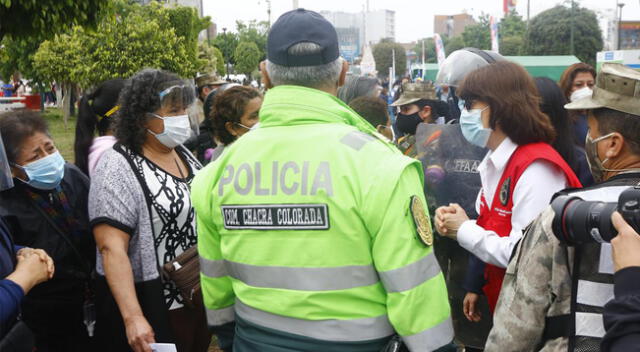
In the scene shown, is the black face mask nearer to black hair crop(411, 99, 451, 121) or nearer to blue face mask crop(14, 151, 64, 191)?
black hair crop(411, 99, 451, 121)

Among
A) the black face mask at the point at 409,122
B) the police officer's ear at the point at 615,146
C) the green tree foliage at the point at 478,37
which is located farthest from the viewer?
the green tree foliage at the point at 478,37

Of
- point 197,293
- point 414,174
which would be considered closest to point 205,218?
point 414,174

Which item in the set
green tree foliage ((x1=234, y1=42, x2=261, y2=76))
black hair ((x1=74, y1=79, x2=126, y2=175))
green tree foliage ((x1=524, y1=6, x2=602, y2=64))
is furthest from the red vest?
green tree foliage ((x1=234, y1=42, x2=261, y2=76))

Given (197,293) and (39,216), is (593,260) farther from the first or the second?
(39,216)

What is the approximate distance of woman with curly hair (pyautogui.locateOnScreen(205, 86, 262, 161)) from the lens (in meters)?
4.22

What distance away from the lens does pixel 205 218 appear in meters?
2.13

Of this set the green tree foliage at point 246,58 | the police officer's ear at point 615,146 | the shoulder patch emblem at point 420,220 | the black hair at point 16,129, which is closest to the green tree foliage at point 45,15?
the black hair at point 16,129

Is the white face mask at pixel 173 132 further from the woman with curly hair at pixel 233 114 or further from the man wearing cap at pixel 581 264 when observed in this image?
the man wearing cap at pixel 581 264

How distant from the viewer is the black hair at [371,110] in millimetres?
4672

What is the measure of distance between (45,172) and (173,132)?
0.67 metres

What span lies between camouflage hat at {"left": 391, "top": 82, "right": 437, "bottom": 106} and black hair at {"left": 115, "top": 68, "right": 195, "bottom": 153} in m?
2.77

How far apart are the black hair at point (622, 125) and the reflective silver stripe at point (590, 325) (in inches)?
19.4

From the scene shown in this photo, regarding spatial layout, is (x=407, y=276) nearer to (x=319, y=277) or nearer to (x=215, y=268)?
(x=319, y=277)

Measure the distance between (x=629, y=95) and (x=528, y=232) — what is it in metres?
0.50
